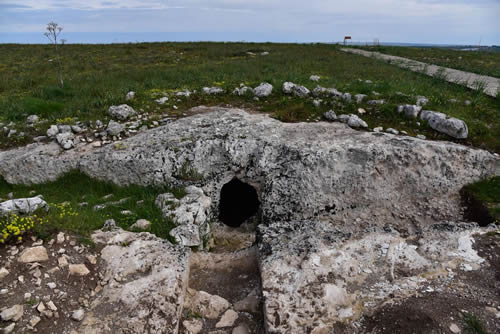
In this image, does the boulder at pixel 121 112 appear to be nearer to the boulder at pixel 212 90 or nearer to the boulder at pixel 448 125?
the boulder at pixel 212 90

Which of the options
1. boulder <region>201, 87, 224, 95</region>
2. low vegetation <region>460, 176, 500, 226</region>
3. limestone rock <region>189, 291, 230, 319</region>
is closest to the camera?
limestone rock <region>189, 291, 230, 319</region>

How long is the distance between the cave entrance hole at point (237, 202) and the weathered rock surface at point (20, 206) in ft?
14.2

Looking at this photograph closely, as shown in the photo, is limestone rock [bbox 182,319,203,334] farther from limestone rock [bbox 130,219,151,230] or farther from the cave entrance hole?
the cave entrance hole

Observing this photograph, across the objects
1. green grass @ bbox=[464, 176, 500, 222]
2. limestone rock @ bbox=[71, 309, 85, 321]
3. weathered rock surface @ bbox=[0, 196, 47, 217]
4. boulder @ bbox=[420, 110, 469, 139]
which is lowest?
limestone rock @ bbox=[71, 309, 85, 321]

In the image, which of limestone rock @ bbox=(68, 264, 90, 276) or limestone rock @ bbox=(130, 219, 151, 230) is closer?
limestone rock @ bbox=(68, 264, 90, 276)

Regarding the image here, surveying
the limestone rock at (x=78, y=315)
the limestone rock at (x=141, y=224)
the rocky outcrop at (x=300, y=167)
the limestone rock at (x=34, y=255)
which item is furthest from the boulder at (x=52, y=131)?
the limestone rock at (x=78, y=315)

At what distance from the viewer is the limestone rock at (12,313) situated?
4.36 m

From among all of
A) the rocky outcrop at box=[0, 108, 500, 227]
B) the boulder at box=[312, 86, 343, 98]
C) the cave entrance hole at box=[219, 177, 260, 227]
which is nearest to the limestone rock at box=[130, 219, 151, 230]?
the rocky outcrop at box=[0, 108, 500, 227]

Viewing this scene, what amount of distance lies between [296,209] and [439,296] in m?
3.48

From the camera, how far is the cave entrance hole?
9.16 meters

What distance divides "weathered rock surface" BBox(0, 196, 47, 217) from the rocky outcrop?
2.12 m

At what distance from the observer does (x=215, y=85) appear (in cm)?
1293

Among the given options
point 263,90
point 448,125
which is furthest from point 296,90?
point 448,125

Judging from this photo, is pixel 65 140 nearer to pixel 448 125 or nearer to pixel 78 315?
pixel 78 315
